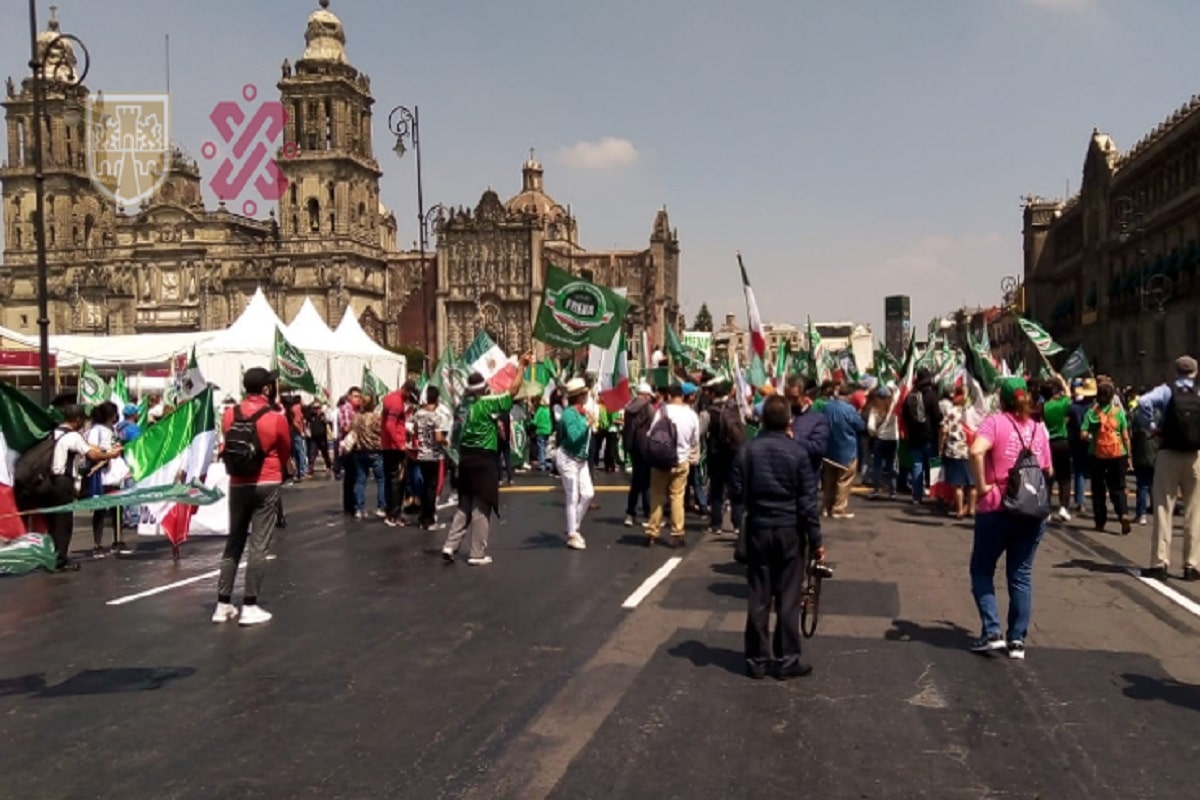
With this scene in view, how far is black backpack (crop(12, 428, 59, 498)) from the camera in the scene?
317 inches

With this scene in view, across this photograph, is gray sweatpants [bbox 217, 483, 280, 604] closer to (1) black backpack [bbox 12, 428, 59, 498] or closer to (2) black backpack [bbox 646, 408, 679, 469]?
(1) black backpack [bbox 12, 428, 59, 498]

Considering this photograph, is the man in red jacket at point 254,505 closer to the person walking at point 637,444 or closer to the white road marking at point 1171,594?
the person walking at point 637,444

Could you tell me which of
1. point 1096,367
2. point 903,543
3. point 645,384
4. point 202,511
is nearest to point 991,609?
point 903,543

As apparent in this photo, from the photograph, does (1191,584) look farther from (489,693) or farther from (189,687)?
(189,687)

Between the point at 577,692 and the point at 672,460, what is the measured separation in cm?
548

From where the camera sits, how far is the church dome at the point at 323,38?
83500 mm

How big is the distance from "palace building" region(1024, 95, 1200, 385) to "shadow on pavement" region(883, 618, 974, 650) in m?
30.1

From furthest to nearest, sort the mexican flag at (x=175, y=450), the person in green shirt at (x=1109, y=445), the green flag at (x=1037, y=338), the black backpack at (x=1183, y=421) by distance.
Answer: the green flag at (x=1037, y=338) < the person in green shirt at (x=1109, y=445) < the mexican flag at (x=175, y=450) < the black backpack at (x=1183, y=421)

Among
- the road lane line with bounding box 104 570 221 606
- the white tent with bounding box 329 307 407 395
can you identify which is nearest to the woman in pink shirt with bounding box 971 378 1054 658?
the road lane line with bounding box 104 570 221 606

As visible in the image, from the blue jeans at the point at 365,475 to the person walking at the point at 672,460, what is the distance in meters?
4.26

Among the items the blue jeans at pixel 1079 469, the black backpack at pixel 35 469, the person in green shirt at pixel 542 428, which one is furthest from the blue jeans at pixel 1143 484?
the black backpack at pixel 35 469

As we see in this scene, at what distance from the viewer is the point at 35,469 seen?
335 inches

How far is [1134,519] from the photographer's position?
13688 mm

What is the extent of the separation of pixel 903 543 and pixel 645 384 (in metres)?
3.97
